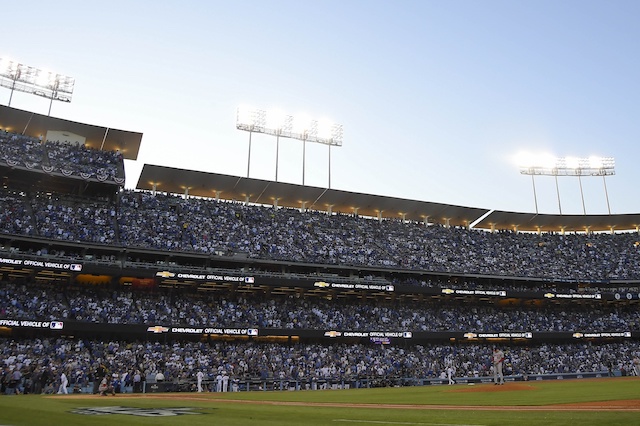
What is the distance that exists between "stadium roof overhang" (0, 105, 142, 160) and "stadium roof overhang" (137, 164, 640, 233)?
363cm

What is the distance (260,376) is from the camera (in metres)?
37.0

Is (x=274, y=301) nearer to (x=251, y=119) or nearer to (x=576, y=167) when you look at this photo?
(x=251, y=119)

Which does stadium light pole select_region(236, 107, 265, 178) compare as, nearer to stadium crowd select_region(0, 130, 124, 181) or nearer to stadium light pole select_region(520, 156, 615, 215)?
stadium crowd select_region(0, 130, 124, 181)

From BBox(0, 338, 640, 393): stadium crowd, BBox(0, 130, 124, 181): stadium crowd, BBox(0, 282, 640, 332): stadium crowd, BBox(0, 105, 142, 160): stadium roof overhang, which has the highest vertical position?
BBox(0, 105, 142, 160): stadium roof overhang

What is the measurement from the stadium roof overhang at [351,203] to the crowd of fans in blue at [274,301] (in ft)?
5.70

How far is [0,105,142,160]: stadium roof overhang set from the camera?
46162 millimetres

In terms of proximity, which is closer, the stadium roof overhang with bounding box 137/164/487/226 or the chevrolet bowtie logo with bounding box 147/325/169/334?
the chevrolet bowtie logo with bounding box 147/325/169/334

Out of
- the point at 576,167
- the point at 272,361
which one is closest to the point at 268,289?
the point at 272,361

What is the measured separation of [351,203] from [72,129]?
3013 cm

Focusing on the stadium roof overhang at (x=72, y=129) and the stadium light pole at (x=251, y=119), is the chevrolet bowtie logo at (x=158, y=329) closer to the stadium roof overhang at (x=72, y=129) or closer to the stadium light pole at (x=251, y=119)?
the stadium roof overhang at (x=72, y=129)

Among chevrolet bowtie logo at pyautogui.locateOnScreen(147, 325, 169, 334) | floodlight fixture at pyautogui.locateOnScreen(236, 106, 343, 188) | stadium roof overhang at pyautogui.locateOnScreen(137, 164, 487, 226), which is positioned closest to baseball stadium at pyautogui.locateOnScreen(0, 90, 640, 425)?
chevrolet bowtie logo at pyautogui.locateOnScreen(147, 325, 169, 334)

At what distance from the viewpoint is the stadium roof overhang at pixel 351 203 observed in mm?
52938

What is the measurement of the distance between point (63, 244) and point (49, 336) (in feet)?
23.0

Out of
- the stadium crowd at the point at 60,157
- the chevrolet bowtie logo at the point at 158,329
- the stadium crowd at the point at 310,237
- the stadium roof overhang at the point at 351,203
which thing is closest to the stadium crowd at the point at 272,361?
the chevrolet bowtie logo at the point at 158,329
